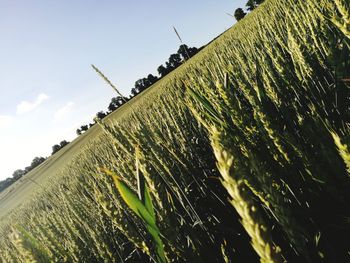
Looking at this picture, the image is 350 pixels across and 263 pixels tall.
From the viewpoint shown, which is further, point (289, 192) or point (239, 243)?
point (239, 243)

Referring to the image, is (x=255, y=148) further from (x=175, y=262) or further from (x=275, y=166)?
(x=175, y=262)

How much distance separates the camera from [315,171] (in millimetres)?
1010

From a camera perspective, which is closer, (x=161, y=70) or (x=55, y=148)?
(x=161, y=70)

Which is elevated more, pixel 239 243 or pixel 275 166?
pixel 275 166

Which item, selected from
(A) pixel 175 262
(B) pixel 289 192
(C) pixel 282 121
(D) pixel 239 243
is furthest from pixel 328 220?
(C) pixel 282 121

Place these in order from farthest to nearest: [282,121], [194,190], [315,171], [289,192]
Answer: [194,190]
[282,121]
[289,192]
[315,171]

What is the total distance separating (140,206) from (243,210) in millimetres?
362

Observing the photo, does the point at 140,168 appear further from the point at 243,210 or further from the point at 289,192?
the point at 289,192

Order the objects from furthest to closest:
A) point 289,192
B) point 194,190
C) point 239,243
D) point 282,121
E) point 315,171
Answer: point 194,190 < point 282,121 < point 239,243 < point 289,192 < point 315,171

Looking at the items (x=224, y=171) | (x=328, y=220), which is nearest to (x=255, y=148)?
(x=328, y=220)

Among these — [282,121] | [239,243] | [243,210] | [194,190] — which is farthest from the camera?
[194,190]

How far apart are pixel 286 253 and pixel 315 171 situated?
0.30 meters

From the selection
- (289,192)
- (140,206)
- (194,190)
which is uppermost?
(140,206)

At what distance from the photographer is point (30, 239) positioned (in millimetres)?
1014
